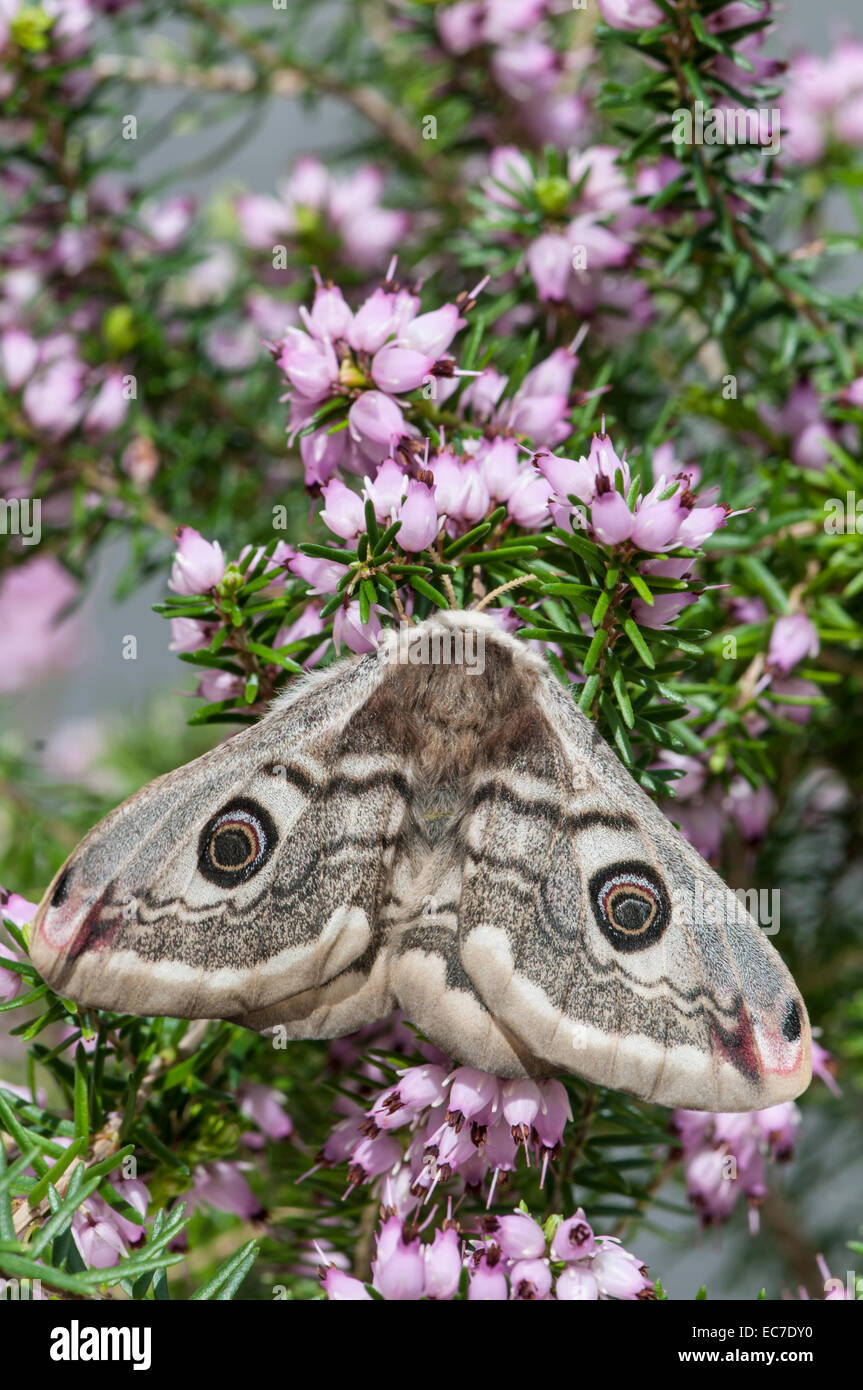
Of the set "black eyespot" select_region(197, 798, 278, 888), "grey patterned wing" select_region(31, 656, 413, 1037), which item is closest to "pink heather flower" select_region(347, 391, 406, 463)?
"grey patterned wing" select_region(31, 656, 413, 1037)

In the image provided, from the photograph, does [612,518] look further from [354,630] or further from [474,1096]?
[474,1096]

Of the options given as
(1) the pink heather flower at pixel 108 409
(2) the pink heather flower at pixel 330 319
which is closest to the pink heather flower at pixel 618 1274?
(2) the pink heather flower at pixel 330 319

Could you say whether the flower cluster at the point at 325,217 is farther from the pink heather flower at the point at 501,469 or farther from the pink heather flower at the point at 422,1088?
the pink heather flower at the point at 422,1088

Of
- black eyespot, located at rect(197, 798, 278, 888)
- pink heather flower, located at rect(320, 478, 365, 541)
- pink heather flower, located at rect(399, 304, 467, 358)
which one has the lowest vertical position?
black eyespot, located at rect(197, 798, 278, 888)

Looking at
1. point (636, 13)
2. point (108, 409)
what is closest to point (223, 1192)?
point (108, 409)

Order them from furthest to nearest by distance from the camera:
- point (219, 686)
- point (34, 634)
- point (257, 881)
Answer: point (34, 634) → point (219, 686) → point (257, 881)

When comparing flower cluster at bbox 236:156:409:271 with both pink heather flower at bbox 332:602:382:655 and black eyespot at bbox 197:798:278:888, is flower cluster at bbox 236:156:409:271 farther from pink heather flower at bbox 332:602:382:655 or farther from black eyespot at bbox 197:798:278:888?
black eyespot at bbox 197:798:278:888

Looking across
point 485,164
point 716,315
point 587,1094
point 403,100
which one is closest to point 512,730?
point 587,1094

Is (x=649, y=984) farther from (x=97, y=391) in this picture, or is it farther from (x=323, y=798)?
(x=97, y=391)
